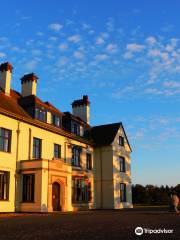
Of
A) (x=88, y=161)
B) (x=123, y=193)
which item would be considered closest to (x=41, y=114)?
(x=88, y=161)

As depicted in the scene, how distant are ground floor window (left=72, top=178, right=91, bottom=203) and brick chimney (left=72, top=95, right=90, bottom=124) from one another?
31.1ft

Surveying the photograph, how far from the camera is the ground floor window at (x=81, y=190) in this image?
112 ft

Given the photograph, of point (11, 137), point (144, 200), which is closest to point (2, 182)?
point (11, 137)

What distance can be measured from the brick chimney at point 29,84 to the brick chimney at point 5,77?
2.83 m

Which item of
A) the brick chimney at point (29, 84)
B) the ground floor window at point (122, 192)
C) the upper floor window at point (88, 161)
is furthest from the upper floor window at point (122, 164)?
the brick chimney at point (29, 84)

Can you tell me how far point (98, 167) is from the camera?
39.2 meters

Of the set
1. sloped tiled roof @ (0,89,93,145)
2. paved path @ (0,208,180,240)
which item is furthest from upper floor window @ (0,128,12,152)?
paved path @ (0,208,180,240)

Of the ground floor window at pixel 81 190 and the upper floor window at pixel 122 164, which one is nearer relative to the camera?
the ground floor window at pixel 81 190

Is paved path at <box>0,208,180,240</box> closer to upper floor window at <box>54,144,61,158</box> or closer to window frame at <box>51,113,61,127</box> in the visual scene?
upper floor window at <box>54,144,61,158</box>

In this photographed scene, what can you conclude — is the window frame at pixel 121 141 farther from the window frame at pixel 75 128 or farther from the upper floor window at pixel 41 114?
the upper floor window at pixel 41 114

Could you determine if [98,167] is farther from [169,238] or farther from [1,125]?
[169,238]

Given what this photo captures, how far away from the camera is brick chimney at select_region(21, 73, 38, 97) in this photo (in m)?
33.4

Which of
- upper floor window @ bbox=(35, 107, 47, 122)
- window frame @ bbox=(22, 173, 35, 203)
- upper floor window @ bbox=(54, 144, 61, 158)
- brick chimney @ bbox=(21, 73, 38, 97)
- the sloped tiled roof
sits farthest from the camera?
brick chimney @ bbox=(21, 73, 38, 97)

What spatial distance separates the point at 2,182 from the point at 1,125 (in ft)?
14.1
